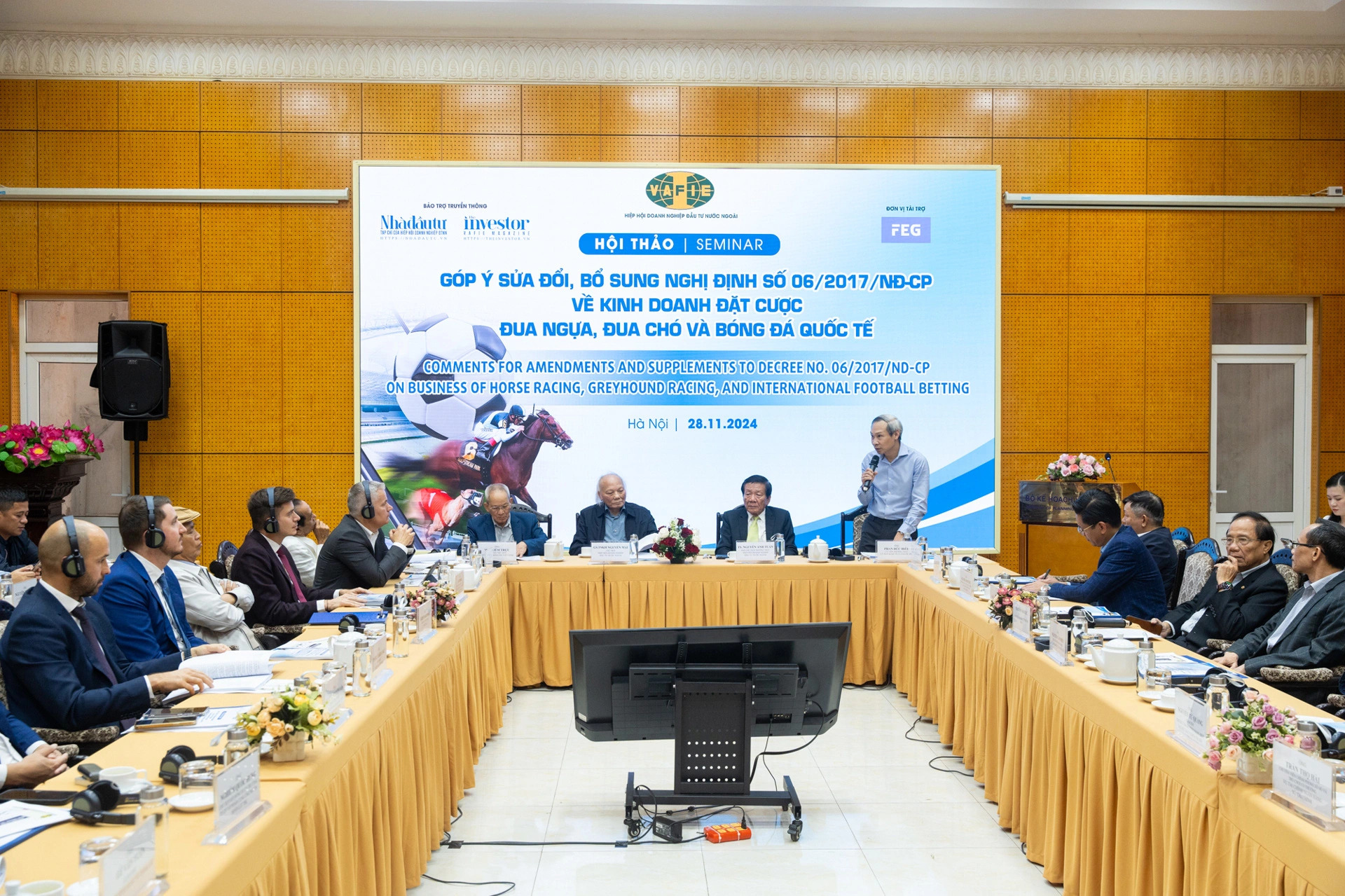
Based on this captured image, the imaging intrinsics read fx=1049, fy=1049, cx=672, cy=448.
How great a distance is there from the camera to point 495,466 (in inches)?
305

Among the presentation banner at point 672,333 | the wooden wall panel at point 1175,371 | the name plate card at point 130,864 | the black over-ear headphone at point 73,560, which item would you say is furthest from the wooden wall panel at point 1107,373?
the name plate card at point 130,864

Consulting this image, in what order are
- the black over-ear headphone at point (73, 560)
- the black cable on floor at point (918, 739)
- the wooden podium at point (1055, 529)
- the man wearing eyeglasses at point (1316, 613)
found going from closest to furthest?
the black over-ear headphone at point (73, 560)
the man wearing eyeglasses at point (1316, 613)
the black cable on floor at point (918, 739)
the wooden podium at point (1055, 529)

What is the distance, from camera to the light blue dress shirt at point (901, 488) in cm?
777

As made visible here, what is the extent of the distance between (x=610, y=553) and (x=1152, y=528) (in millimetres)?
2989

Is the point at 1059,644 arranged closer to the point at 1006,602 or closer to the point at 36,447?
the point at 1006,602

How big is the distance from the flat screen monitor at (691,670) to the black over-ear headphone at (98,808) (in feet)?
5.66

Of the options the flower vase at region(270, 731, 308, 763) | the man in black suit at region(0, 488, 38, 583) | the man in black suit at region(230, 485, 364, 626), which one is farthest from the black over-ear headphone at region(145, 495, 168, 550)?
the man in black suit at region(0, 488, 38, 583)

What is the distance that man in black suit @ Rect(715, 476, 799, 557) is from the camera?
269 inches

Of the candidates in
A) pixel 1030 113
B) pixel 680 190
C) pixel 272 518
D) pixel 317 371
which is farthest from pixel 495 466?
pixel 1030 113

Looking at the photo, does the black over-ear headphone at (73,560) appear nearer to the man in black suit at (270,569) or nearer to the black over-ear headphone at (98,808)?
the black over-ear headphone at (98,808)

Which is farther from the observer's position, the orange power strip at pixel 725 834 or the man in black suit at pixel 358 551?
the man in black suit at pixel 358 551

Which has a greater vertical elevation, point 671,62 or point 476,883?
point 671,62

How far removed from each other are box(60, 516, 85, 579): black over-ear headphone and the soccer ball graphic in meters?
4.75

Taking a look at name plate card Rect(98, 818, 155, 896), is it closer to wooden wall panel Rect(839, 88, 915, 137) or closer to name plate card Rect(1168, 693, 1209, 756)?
name plate card Rect(1168, 693, 1209, 756)
